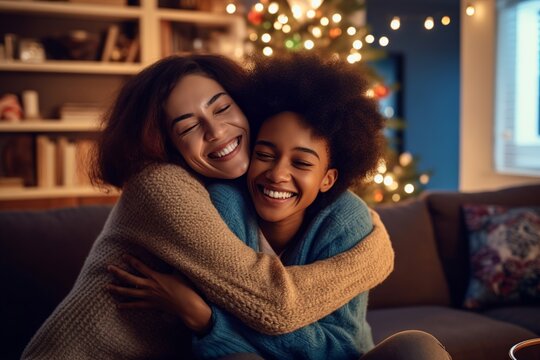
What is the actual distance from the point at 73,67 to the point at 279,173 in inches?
118

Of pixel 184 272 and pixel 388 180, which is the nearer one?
pixel 184 272

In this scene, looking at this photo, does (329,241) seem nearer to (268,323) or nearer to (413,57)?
(268,323)

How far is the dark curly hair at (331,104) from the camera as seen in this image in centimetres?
134

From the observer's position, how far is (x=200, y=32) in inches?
172

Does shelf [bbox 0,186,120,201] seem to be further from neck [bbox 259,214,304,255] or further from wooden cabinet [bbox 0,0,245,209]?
neck [bbox 259,214,304,255]

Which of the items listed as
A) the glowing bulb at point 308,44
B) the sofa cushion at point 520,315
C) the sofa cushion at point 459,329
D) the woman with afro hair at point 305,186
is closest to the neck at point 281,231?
the woman with afro hair at point 305,186

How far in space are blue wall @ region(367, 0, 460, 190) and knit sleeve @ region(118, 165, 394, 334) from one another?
562cm

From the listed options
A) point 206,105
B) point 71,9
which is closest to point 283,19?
point 71,9

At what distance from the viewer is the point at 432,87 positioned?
22.4 feet

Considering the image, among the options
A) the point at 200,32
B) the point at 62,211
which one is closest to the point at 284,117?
the point at 62,211

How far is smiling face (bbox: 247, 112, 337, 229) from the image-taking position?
1319 millimetres

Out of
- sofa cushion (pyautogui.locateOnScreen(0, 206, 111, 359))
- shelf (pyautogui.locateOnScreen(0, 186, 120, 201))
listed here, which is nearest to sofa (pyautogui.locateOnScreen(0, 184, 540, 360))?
sofa cushion (pyautogui.locateOnScreen(0, 206, 111, 359))

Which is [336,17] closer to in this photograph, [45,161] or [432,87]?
[45,161]

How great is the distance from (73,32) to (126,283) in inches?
119
